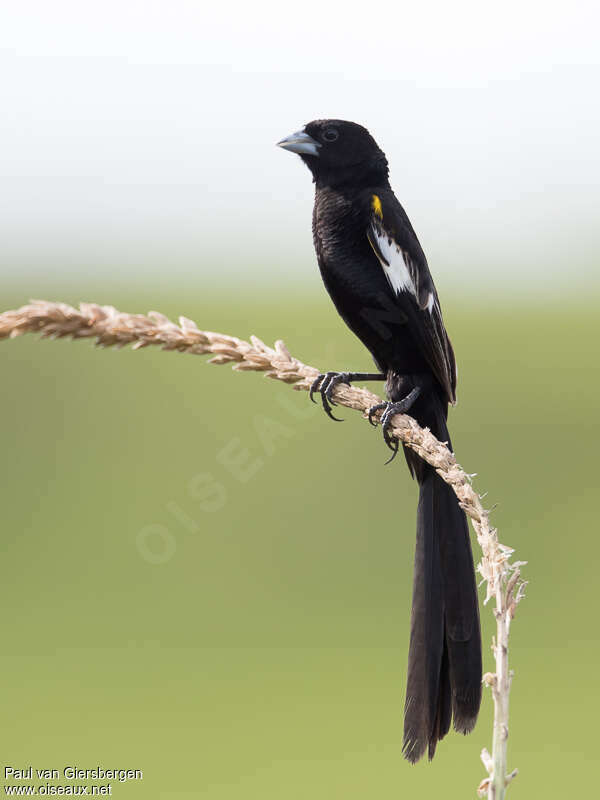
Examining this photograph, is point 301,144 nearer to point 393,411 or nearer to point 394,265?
point 394,265

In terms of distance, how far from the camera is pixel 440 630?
2.51 meters

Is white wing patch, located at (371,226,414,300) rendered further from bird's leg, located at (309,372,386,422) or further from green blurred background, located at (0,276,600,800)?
green blurred background, located at (0,276,600,800)

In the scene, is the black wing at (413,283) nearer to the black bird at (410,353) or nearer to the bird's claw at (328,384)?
the black bird at (410,353)

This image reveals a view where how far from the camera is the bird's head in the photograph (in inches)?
135

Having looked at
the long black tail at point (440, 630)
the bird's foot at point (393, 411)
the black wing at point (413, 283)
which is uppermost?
the black wing at point (413, 283)

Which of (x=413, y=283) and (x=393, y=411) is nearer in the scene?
(x=393, y=411)

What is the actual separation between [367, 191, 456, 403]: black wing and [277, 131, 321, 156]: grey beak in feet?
1.27

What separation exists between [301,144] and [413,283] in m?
0.78

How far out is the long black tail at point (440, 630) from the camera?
231 cm

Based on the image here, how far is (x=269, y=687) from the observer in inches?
494

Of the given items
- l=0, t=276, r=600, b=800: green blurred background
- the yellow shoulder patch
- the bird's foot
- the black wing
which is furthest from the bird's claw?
l=0, t=276, r=600, b=800: green blurred background

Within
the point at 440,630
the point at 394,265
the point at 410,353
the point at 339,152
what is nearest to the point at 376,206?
the point at 394,265

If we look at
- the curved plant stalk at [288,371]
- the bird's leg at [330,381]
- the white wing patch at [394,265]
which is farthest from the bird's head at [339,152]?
the curved plant stalk at [288,371]

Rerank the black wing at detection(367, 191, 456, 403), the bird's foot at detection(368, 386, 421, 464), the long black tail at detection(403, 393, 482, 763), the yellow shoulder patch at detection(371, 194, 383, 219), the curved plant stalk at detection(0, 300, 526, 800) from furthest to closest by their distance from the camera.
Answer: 1. the yellow shoulder patch at detection(371, 194, 383, 219)
2. the black wing at detection(367, 191, 456, 403)
3. the bird's foot at detection(368, 386, 421, 464)
4. the long black tail at detection(403, 393, 482, 763)
5. the curved plant stalk at detection(0, 300, 526, 800)
